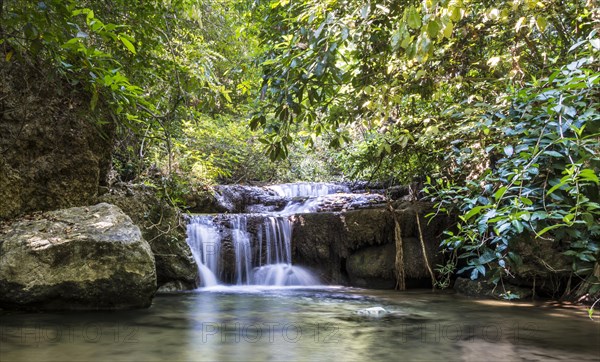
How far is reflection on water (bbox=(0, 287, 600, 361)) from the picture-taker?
344 centimetres

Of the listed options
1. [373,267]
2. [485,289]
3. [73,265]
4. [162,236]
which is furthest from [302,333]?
[373,267]

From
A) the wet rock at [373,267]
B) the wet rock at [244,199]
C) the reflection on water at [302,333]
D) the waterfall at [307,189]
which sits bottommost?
the reflection on water at [302,333]

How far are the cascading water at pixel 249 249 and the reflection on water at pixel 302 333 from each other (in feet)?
7.37

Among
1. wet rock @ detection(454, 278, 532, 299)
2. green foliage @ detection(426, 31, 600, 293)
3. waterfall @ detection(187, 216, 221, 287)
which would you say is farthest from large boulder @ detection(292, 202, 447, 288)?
green foliage @ detection(426, 31, 600, 293)

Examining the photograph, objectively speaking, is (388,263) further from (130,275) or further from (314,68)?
(314,68)

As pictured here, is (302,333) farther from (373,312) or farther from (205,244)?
(205,244)

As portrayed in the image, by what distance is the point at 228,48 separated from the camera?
36.0 ft

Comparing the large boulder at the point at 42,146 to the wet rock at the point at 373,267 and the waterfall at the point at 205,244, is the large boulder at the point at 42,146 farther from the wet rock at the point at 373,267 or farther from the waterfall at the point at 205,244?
the wet rock at the point at 373,267

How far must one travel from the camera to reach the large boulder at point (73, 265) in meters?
4.64

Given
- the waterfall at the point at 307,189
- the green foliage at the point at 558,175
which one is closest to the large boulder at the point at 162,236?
the green foliage at the point at 558,175

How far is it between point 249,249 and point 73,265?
14.3ft

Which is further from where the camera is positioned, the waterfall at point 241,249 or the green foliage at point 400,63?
the waterfall at point 241,249

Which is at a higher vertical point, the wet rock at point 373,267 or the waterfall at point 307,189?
the waterfall at point 307,189

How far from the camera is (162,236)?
7.33 m
